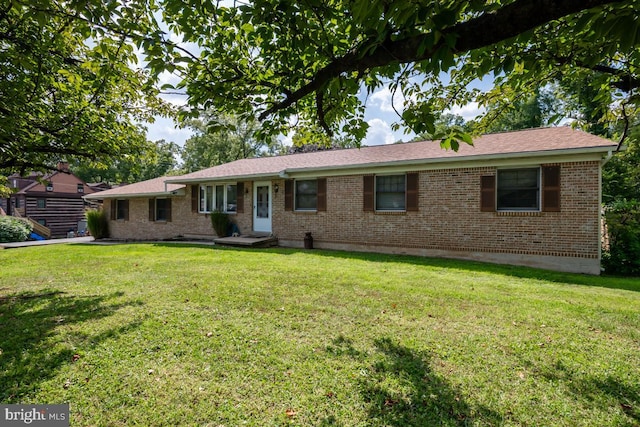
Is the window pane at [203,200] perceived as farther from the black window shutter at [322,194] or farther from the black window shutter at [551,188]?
the black window shutter at [551,188]

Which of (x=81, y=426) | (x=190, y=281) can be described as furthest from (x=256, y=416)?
(x=190, y=281)

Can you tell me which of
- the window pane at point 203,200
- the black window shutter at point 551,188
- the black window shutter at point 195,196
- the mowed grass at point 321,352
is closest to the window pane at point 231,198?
the window pane at point 203,200

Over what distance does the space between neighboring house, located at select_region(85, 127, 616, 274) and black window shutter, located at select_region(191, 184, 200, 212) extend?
1.55ft

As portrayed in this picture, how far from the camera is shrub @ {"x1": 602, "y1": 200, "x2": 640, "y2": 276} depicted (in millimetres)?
8398

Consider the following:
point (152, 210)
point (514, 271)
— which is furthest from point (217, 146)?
point (514, 271)

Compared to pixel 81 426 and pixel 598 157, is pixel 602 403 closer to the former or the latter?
pixel 81 426

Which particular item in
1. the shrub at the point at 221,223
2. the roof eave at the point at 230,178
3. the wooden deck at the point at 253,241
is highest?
the roof eave at the point at 230,178

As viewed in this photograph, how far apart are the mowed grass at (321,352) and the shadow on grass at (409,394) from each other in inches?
0.5

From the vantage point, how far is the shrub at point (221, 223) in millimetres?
14320

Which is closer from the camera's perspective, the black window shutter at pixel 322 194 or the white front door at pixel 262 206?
the black window shutter at pixel 322 194

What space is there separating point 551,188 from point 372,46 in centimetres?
862

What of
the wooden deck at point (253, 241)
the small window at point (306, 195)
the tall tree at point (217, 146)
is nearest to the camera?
the wooden deck at point (253, 241)

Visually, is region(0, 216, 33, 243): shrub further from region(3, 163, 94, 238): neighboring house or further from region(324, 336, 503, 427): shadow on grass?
region(324, 336, 503, 427): shadow on grass

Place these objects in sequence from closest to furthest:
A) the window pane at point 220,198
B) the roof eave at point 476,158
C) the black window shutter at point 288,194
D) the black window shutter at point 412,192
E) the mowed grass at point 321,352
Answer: the mowed grass at point 321,352
the roof eave at point 476,158
the black window shutter at point 412,192
the black window shutter at point 288,194
the window pane at point 220,198
